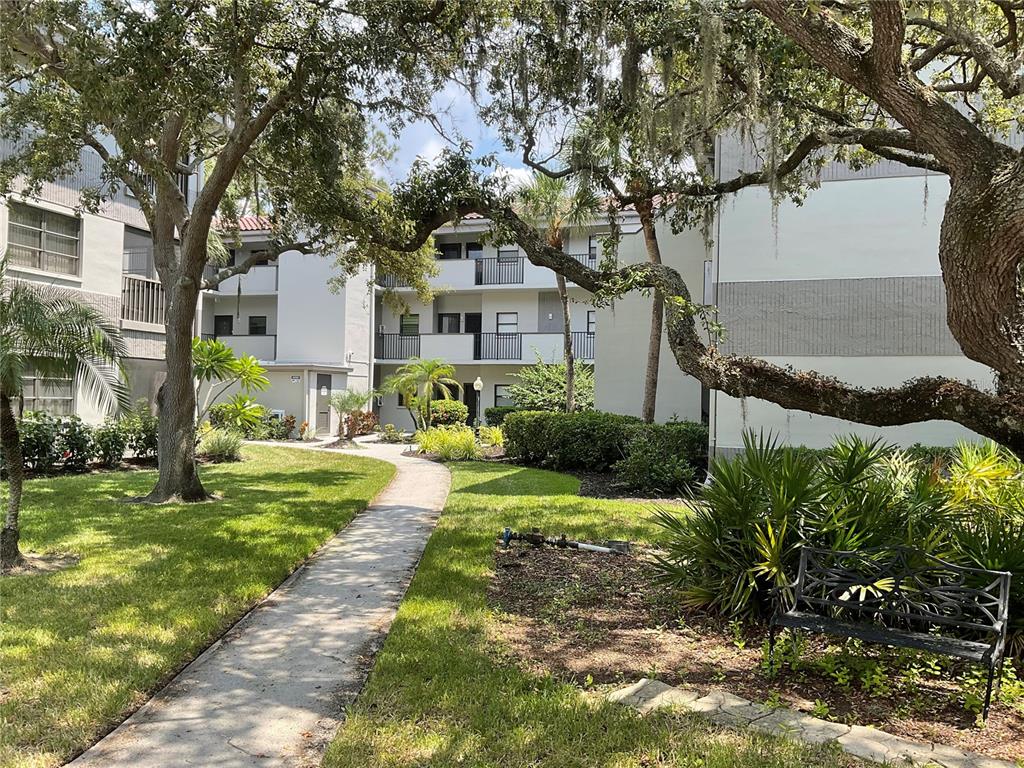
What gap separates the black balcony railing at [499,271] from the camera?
28.9 meters

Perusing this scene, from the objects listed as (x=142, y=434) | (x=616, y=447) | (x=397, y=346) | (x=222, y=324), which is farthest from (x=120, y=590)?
(x=222, y=324)

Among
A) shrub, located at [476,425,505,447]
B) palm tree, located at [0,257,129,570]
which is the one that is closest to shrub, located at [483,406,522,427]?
shrub, located at [476,425,505,447]

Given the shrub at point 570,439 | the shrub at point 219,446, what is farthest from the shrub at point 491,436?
the shrub at point 219,446

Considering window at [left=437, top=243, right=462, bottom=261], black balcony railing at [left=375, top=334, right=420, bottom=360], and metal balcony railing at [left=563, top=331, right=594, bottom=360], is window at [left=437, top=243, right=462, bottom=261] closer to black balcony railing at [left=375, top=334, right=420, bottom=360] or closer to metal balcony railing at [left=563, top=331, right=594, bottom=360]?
black balcony railing at [left=375, top=334, right=420, bottom=360]

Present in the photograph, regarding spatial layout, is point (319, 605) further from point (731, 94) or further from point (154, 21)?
point (731, 94)

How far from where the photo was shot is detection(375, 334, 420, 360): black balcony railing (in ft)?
100

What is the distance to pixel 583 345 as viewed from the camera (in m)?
28.0

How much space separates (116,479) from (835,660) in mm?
Result: 13306

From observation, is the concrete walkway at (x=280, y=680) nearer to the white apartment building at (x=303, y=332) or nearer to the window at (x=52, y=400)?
the window at (x=52, y=400)

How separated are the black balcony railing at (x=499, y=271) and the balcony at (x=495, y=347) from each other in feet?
7.08

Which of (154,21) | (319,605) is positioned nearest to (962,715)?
(319,605)

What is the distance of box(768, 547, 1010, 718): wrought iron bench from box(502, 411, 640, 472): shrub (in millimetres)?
9765

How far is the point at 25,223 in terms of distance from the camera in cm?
1633

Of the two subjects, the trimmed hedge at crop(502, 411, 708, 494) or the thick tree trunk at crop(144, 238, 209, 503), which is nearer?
the thick tree trunk at crop(144, 238, 209, 503)
